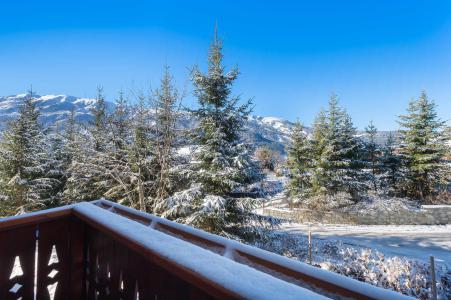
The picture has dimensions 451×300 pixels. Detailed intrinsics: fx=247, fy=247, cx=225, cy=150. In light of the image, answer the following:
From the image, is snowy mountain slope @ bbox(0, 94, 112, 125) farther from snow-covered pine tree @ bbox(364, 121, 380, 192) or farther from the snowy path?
the snowy path

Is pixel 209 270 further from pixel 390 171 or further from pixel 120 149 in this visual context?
pixel 390 171

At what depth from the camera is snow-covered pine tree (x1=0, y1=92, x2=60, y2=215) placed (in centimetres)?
1138

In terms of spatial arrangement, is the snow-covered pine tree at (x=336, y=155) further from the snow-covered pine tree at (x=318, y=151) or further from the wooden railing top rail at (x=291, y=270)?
the wooden railing top rail at (x=291, y=270)

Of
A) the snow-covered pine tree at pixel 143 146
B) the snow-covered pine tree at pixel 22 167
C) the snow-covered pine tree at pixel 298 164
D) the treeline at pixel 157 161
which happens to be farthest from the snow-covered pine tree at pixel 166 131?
the snow-covered pine tree at pixel 298 164

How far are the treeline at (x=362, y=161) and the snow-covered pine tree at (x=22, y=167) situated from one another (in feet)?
50.5

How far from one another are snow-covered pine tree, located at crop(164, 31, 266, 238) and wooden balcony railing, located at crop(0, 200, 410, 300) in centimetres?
576

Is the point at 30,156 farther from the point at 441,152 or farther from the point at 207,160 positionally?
the point at 441,152

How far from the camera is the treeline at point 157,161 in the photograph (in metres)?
8.02

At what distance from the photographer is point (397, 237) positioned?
39.8 feet

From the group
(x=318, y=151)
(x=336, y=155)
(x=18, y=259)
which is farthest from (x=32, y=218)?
(x=318, y=151)

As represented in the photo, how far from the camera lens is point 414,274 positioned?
6.37 metres

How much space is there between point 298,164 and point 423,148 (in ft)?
27.8

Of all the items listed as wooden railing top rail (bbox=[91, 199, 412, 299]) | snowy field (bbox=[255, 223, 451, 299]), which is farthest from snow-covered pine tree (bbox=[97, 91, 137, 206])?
wooden railing top rail (bbox=[91, 199, 412, 299])

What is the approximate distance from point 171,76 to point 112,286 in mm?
10530
